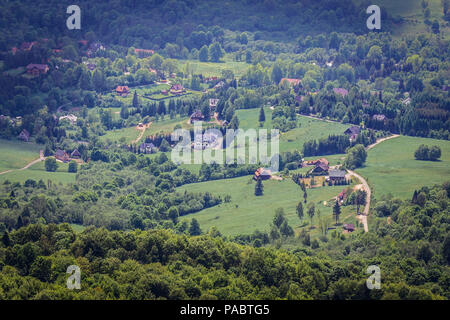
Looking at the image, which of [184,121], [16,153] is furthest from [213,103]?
[16,153]

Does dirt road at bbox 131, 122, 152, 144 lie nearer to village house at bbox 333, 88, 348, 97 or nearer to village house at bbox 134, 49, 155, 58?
village house at bbox 333, 88, 348, 97

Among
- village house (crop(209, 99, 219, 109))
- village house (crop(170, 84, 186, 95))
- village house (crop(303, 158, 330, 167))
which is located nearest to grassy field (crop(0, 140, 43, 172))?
village house (crop(209, 99, 219, 109))

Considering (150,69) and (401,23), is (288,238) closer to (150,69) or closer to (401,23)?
(150,69)

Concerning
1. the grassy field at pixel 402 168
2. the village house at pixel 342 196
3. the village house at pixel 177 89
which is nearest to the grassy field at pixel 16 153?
the village house at pixel 177 89

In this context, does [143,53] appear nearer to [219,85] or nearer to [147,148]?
[219,85]

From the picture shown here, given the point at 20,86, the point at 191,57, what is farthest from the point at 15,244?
the point at 191,57
